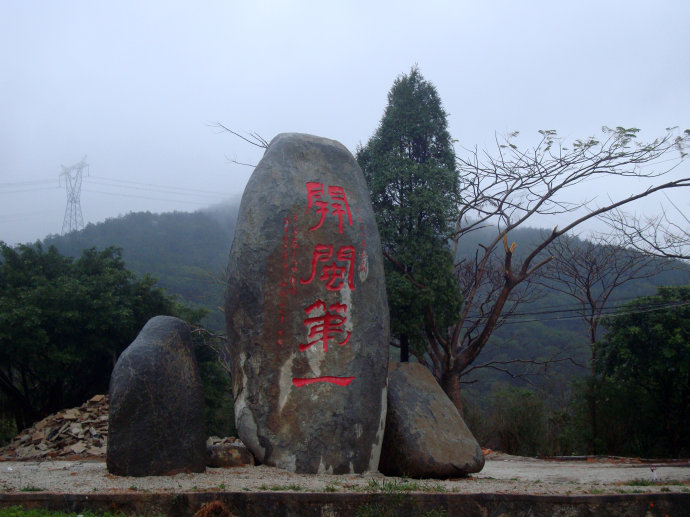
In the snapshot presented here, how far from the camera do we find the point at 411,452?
6.50m

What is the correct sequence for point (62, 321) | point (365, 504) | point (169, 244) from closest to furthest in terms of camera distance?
1. point (365, 504)
2. point (62, 321)
3. point (169, 244)

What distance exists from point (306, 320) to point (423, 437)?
1.83 meters

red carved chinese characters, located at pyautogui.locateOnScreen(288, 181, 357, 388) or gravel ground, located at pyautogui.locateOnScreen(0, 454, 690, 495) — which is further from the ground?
red carved chinese characters, located at pyautogui.locateOnScreen(288, 181, 357, 388)

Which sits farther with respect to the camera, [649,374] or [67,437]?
[649,374]

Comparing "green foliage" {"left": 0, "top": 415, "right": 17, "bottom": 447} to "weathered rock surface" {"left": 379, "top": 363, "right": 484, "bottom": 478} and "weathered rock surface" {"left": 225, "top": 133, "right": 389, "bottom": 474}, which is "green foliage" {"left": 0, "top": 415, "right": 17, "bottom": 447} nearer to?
"weathered rock surface" {"left": 225, "top": 133, "right": 389, "bottom": 474}

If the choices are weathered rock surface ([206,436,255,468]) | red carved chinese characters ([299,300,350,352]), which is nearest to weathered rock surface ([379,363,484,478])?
red carved chinese characters ([299,300,350,352])

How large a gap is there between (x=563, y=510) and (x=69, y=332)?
36.9 ft

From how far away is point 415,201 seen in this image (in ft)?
34.5

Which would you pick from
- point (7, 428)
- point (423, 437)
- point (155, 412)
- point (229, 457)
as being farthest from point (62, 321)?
point (423, 437)

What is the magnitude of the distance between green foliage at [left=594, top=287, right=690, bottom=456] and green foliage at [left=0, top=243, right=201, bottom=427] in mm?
9865

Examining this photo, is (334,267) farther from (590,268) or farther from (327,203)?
(590,268)

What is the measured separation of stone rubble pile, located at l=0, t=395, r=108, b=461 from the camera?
398 inches

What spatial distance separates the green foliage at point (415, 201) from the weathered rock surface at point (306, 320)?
12.4ft

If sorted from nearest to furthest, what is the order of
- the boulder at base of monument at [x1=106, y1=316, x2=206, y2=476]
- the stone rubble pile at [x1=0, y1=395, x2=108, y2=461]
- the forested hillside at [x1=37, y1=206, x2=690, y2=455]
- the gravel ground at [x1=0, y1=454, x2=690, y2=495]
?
the gravel ground at [x1=0, y1=454, x2=690, y2=495], the boulder at base of monument at [x1=106, y1=316, x2=206, y2=476], the stone rubble pile at [x1=0, y1=395, x2=108, y2=461], the forested hillside at [x1=37, y1=206, x2=690, y2=455]
